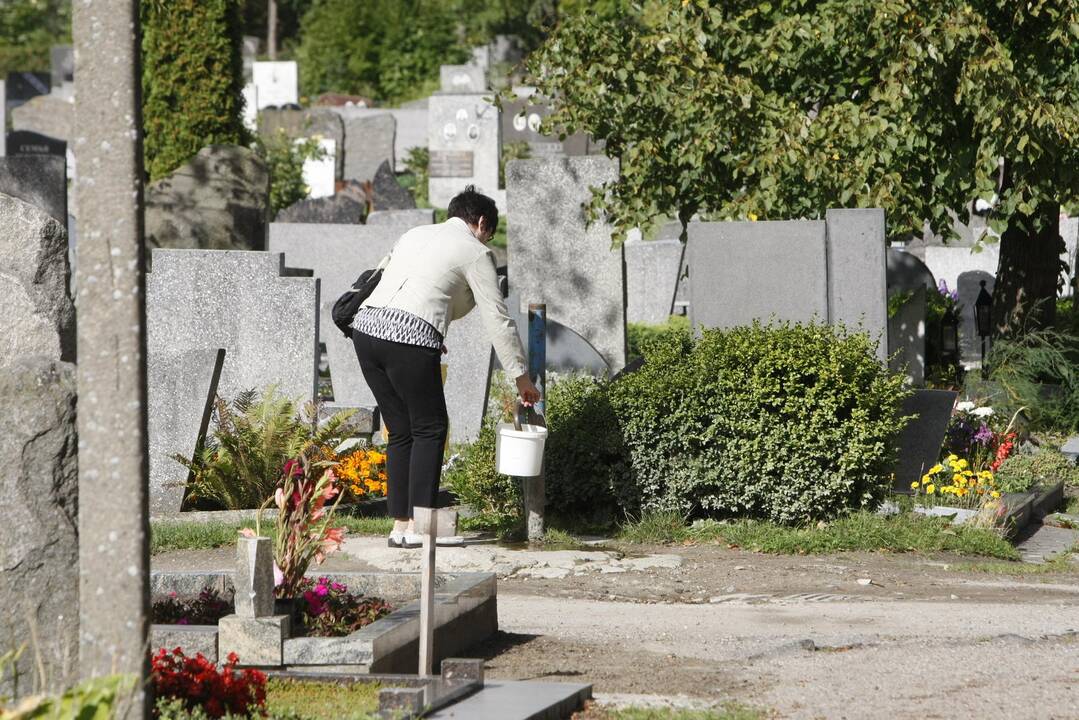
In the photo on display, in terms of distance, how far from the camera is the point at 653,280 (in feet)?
60.4

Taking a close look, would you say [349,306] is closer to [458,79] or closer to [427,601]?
[427,601]

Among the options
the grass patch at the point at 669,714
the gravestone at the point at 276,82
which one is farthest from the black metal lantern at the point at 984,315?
the gravestone at the point at 276,82

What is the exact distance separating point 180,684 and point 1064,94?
289 inches

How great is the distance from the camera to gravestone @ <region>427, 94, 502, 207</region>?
26328 millimetres

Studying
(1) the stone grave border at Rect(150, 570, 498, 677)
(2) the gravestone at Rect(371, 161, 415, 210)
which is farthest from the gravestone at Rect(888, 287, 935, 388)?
(2) the gravestone at Rect(371, 161, 415, 210)

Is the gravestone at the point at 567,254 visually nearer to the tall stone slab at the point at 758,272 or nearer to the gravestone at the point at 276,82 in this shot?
the tall stone slab at the point at 758,272

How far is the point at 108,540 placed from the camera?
10.4 feet

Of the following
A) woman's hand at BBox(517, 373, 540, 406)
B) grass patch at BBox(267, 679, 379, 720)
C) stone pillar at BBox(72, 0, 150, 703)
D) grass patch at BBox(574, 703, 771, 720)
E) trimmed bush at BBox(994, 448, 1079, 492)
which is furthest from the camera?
trimmed bush at BBox(994, 448, 1079, 492)

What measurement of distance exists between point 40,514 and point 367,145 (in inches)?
1075

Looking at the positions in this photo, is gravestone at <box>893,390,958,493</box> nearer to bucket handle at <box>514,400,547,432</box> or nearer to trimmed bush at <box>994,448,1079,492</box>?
trimmed bush at <box>994,448,1079,492</box>

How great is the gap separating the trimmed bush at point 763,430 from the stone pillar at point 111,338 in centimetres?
470

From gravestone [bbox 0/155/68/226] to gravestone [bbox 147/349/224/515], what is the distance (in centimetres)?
403

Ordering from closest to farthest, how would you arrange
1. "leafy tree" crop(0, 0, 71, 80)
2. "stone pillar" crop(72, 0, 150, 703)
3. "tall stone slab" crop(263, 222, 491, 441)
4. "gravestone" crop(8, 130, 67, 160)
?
"stone pillar" crop(72, 0, 150, 703) < "tall stone slab" crop(263, 222, 491, 441) < "gravestone" crop(8, 130, 67, 160) < "leafy tree" crop(0, 0, 71, 80)

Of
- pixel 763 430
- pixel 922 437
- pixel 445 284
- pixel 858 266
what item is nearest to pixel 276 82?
pixel 858 266
